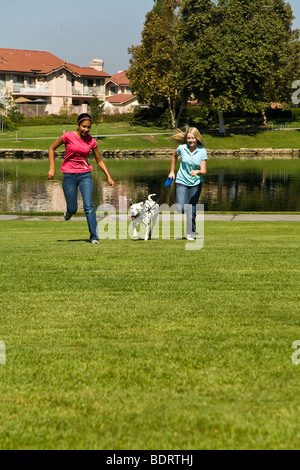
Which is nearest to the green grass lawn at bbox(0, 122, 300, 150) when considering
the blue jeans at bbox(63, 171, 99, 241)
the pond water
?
the pond water

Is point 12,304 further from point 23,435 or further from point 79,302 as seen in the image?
point 23,435

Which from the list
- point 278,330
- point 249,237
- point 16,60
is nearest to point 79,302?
point 278,330

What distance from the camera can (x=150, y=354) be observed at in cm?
476

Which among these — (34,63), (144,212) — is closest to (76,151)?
(144,212)

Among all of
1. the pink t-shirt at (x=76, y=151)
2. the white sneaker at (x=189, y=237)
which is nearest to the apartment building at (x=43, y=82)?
the white sneaker at (x=189, y=237)

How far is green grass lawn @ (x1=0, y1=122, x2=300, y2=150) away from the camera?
70.8 meters

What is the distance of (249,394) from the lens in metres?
3.97

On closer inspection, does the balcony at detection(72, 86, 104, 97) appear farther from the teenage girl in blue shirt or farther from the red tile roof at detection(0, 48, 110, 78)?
the teenage girl in blue shirt

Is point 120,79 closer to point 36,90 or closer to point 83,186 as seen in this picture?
point 36,90

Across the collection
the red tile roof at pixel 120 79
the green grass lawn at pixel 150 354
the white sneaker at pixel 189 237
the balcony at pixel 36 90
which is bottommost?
the white sneaker at pixel 189 237

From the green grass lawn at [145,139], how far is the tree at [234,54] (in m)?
3.60

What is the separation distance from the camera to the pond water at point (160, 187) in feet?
94.3

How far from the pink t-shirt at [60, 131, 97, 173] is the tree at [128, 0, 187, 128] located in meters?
68.9

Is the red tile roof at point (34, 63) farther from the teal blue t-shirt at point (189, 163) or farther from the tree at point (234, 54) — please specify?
the teal blue t-shirt at point (189, 163)
